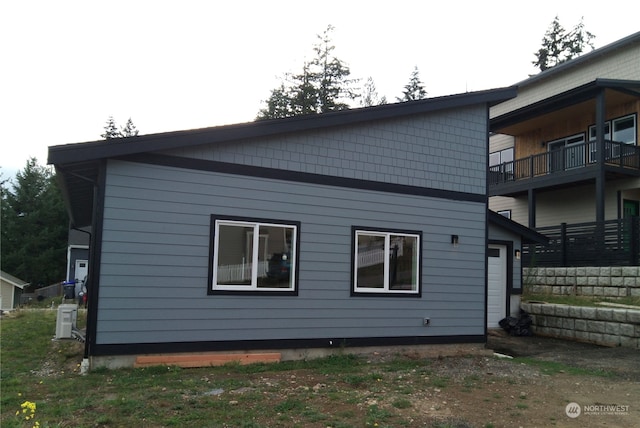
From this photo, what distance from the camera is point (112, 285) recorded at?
686 cm

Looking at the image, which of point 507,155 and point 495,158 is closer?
point 507,155

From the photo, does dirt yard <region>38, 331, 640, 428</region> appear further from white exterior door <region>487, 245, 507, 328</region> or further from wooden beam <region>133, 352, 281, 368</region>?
→ white exterior door <region>487, 245, 507, 328</region>

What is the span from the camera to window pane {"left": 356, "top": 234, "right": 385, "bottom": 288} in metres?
8.66

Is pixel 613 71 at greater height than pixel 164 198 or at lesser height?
greater

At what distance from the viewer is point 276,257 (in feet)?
26.2

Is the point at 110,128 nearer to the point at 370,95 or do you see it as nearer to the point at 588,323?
the point at 370,95

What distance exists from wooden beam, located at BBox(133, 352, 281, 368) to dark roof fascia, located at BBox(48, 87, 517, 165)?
291 cm

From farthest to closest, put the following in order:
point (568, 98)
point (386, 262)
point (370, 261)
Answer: point (568, 98), point (386, 262), point (370, 261)

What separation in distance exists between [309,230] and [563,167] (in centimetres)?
1295

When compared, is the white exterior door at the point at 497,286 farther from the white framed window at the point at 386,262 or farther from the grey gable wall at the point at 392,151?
the white framed window at the point at 386,262

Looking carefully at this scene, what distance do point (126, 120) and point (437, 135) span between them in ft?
157

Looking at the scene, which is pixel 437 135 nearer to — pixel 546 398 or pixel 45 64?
pixel 546 398

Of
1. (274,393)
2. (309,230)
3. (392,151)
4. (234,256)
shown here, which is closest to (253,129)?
(309,230)

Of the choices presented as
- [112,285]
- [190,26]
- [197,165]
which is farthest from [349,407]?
[190,26]
